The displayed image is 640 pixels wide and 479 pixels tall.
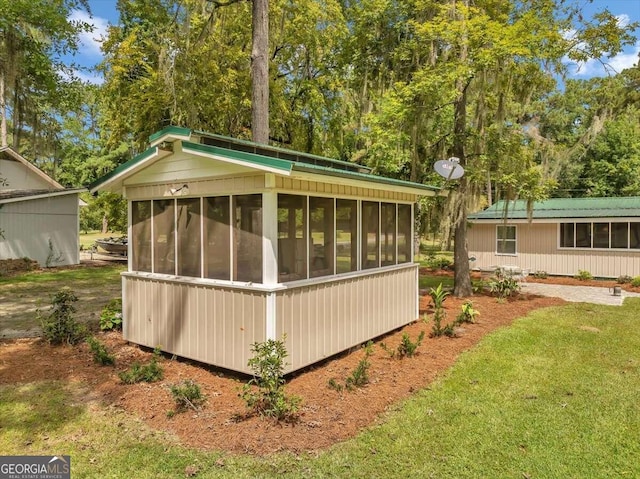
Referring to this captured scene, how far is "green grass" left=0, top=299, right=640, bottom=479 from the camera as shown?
3159 mm

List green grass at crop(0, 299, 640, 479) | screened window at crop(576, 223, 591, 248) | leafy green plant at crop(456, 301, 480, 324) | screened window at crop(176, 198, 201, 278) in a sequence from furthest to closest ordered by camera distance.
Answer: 1. screened window at crop(576, 223, 591, 248)
2. leafy green plant at crop(456, 301, 480, 324)
3. screened window at crop(176, 198, 201, 278)
4. green grass at crop(0, 299, 640, 479)

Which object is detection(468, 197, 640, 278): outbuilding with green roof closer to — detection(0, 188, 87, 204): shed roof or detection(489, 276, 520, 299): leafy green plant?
detection(489, 276, 520, 299): leafy green plant

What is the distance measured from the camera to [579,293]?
444 inches

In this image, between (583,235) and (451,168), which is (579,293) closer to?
(583,235)

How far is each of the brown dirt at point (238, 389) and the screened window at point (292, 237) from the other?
1347mm

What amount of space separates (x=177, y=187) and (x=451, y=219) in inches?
262

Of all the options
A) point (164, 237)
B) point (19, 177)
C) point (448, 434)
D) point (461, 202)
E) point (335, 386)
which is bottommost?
point (448, 434)

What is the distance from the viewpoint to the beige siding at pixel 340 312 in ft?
15.7

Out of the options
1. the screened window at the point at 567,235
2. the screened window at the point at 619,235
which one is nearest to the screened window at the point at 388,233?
the screened window at the point at 567,235

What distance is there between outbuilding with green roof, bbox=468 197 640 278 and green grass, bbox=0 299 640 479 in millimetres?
8503

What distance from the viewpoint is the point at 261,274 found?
180 inches

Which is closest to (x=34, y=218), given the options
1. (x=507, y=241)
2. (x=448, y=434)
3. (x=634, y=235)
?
(x=448, y=434)

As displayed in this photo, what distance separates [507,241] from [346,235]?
12.1 metres

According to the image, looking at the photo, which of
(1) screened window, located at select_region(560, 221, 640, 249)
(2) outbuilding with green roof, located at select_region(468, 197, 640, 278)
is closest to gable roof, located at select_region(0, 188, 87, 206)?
(2) outbuilding with green roof, located at select_region(468, 197, 640, 278)
